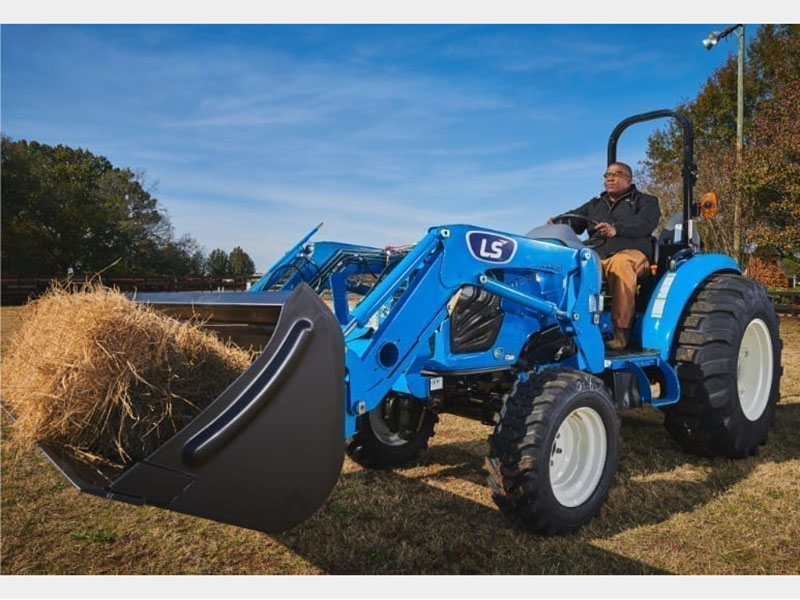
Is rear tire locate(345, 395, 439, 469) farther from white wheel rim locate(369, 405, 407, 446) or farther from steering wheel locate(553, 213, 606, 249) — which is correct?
steering wheel locate(553, 213, 606, 249)

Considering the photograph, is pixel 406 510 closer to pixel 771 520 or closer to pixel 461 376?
pixel 461 376

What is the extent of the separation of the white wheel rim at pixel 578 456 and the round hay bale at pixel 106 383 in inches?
78.7

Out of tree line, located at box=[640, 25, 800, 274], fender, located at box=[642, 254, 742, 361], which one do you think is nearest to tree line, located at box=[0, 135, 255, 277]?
tree line, located at box=[640, 25, 800, 274]

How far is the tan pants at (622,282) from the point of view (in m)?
4.73

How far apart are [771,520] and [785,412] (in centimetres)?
337

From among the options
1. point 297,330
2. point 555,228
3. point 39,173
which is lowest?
point 297,330

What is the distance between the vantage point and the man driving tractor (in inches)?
A: 187

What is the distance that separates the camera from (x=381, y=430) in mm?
4809

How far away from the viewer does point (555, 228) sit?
4461 mm

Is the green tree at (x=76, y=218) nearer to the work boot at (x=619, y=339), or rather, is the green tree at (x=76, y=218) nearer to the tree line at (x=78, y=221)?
the tree line at (x=78, y=221)

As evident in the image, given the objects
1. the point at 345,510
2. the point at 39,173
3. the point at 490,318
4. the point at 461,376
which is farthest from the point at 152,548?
the point at 39,173

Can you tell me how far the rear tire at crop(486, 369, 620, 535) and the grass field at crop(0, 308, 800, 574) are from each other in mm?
166

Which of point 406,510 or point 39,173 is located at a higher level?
point 39,173

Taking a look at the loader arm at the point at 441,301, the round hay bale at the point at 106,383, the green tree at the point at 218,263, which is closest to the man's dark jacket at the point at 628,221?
the loader arm at the point at 441,301
